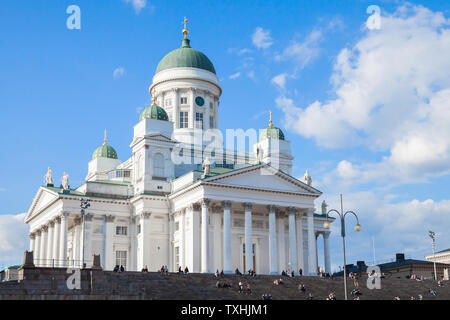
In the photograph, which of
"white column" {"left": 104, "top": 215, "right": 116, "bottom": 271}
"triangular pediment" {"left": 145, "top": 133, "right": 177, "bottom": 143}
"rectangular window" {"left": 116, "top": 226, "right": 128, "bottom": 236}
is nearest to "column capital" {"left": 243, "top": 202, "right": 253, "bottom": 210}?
"white column" {"left": 104, "top": 215, "right": 116, "bottom": 271}

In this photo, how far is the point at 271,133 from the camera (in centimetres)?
7462

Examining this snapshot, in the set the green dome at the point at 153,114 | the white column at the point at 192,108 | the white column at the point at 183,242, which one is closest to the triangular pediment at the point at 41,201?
the green dome at the point at 153,114

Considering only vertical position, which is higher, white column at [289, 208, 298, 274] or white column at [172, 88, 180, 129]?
white column at [172, 88, 180, 129]

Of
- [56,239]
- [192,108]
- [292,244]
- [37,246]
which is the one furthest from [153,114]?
[37,246]

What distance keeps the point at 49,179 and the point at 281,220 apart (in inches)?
984

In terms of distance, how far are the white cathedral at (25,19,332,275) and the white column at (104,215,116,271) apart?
10 centimetres

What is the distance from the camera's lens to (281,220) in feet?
211

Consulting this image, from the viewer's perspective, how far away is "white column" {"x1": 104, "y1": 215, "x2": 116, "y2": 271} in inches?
2446

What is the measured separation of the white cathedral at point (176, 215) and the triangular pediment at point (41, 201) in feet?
0.35

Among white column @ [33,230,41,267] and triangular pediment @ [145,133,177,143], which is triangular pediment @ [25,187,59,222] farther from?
triangular pediment @ [145,133,177,143]

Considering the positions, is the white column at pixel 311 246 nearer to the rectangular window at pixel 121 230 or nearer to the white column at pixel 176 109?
the rectangular window at pixel 121 230

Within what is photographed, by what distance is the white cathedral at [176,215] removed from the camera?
5875 centimetres

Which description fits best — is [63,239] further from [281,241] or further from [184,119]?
[281,241]
